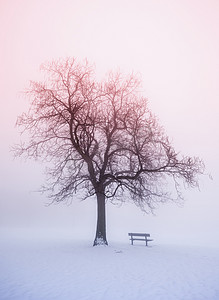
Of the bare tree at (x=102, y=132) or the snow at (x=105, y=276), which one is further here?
the bare tree at (x=102, y=132)

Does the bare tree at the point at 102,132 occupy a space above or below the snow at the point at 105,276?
above

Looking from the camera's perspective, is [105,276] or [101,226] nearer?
[105,276]

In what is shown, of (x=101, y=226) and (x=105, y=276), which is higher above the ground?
(x=101, y=226)

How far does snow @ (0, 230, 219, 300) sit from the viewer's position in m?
7.30

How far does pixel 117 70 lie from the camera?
17703 mm

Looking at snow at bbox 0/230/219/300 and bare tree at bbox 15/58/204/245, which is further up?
bare tree at bbox 15/58/204/245

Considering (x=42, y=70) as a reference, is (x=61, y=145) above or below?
below

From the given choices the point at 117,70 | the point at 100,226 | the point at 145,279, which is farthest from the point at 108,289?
the point at 117,70

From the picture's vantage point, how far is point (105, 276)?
9336 mm

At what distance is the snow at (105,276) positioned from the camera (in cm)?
730

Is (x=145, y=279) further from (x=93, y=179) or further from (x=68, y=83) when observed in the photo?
(x=68, y=83)

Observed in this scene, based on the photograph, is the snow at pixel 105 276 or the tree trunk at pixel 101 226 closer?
the snow at pixel 105 276

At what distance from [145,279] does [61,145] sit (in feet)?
37.8

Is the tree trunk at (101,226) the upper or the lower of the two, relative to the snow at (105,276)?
upper
